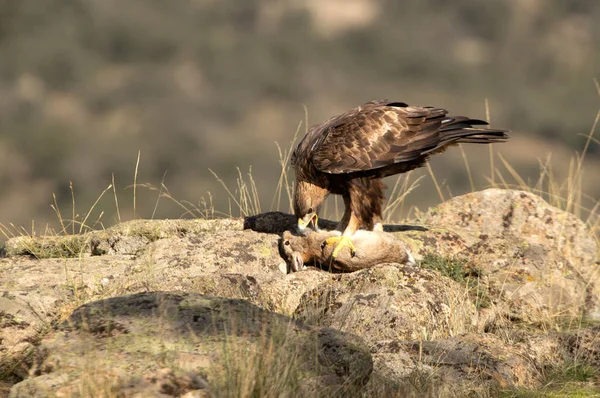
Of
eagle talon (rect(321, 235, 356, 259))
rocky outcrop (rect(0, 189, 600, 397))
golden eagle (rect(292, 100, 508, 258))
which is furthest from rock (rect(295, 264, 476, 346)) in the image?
golden eagle (rect(292, 100, 508, 258))

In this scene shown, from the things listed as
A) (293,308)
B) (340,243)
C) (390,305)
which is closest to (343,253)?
(340,243)

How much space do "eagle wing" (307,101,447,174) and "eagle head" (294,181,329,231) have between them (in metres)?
0.25

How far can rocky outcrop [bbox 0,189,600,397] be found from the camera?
12.5ft

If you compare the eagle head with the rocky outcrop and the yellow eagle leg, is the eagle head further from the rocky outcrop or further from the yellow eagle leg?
the rocky outcrop

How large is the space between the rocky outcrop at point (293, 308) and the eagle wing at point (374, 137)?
0.95m

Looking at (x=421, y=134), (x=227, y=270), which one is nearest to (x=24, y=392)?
(x=227, y=270)

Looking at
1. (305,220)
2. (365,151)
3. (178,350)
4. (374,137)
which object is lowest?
(305,220)

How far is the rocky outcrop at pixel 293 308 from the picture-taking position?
382cm

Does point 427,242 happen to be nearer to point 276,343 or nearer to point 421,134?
point 421,134

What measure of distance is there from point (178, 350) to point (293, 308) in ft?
8.30

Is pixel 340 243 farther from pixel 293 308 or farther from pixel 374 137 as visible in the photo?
pixel 374 137

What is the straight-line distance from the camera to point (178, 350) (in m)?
3.88

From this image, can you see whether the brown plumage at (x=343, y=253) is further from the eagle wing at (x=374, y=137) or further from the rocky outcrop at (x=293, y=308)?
the eagle wing at (x=374, y=137)

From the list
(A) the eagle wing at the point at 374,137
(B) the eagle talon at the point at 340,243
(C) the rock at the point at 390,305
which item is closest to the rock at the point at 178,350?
(C) the rock at the point at 390,305
